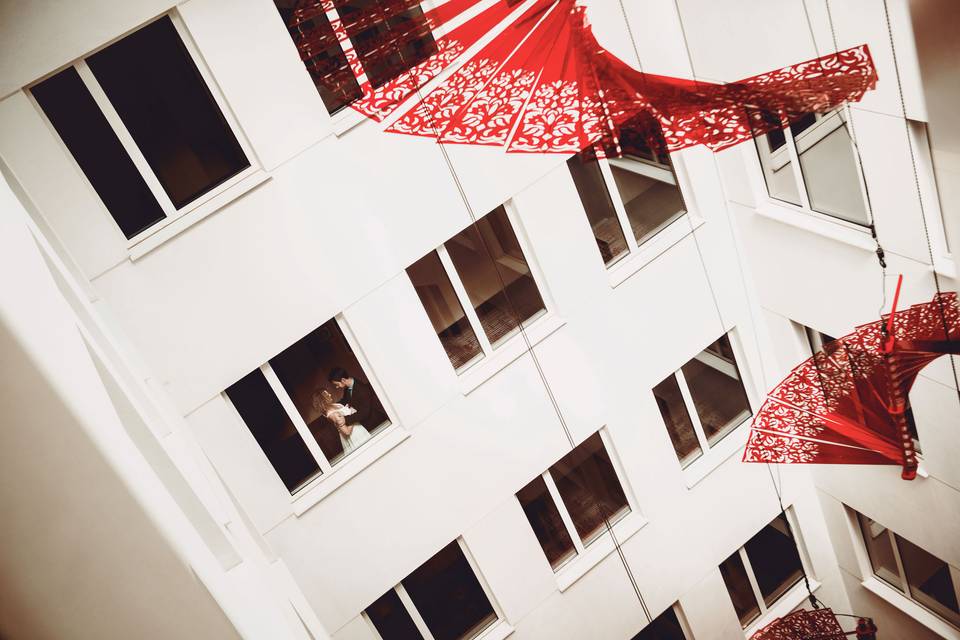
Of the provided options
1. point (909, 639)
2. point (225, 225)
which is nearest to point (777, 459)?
point (909, 639)

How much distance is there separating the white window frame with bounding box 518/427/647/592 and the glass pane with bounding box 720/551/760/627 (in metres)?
1.25

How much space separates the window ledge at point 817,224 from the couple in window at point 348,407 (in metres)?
3.04

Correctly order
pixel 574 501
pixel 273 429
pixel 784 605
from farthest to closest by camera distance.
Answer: pixel 784 605, pixel 574 501, pixel 273 429

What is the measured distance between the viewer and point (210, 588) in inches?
40.3

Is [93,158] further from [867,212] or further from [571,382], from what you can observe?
[867,212]

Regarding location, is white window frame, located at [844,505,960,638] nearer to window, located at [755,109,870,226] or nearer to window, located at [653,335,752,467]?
window, located at [653,335,752,467]

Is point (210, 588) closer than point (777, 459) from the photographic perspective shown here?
Yes

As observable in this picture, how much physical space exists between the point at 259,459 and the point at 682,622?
3.95 m

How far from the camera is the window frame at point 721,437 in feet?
19.6

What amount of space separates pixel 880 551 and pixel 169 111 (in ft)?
20.8

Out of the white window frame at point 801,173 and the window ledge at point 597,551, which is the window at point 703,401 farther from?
the white window frame at point 801,173

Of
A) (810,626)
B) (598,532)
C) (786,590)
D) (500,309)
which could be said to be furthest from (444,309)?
(786,590)

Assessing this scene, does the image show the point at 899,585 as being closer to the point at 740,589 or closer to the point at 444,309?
the point at 740,589

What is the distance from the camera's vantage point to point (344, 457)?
15.7 ft
